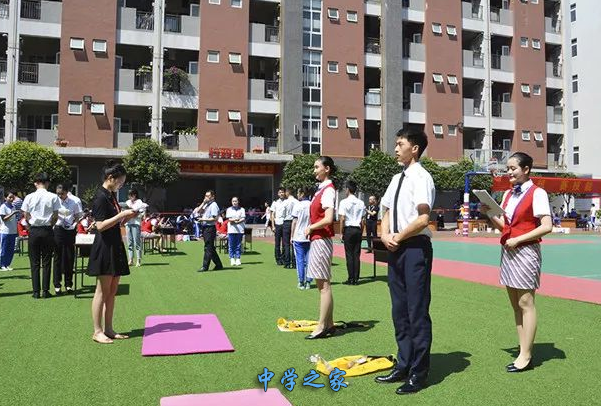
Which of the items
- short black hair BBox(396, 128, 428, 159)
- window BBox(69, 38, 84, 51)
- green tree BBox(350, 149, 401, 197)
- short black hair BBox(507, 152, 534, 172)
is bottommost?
short black hair BBox(507, 152, 534, 172)

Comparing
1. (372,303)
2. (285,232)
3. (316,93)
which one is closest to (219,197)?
(316,93)

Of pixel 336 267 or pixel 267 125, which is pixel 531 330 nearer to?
pixel 336 267

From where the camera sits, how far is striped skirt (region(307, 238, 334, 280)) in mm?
5672

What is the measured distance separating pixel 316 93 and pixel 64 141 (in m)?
14.4

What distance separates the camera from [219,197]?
34.4 metres

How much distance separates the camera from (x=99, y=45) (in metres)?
28.0

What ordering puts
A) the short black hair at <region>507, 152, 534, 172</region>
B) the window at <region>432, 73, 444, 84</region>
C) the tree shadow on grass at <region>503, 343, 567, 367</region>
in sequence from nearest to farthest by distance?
the short black hair at <region>507, 152, 534, 172</region> < the tree shadow on grass at <region>503, 343, 567, 367</region> < the window at <region>432, 73, 444, 84</region>

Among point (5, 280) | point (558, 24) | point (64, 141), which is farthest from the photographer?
point (558, 24)

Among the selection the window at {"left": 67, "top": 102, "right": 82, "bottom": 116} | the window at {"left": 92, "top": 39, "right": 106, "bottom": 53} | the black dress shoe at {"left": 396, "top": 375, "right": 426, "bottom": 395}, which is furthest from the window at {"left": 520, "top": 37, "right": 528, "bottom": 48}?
the black dress shoe at {"left": 396, "top": 375, "right": 426, "bottom": 395}

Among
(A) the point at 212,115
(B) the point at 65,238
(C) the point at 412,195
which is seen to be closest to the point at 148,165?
(A) the point at 212,115

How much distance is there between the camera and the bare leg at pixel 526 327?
4512 millimetres

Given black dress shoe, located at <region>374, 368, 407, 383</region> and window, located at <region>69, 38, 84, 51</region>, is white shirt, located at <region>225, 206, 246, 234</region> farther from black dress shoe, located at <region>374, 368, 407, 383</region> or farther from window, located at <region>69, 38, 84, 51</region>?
window, located at <region>69, 38, 84, 51</region>

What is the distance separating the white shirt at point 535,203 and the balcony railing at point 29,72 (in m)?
28.4

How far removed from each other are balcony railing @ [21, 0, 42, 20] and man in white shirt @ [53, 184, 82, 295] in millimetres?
22955
